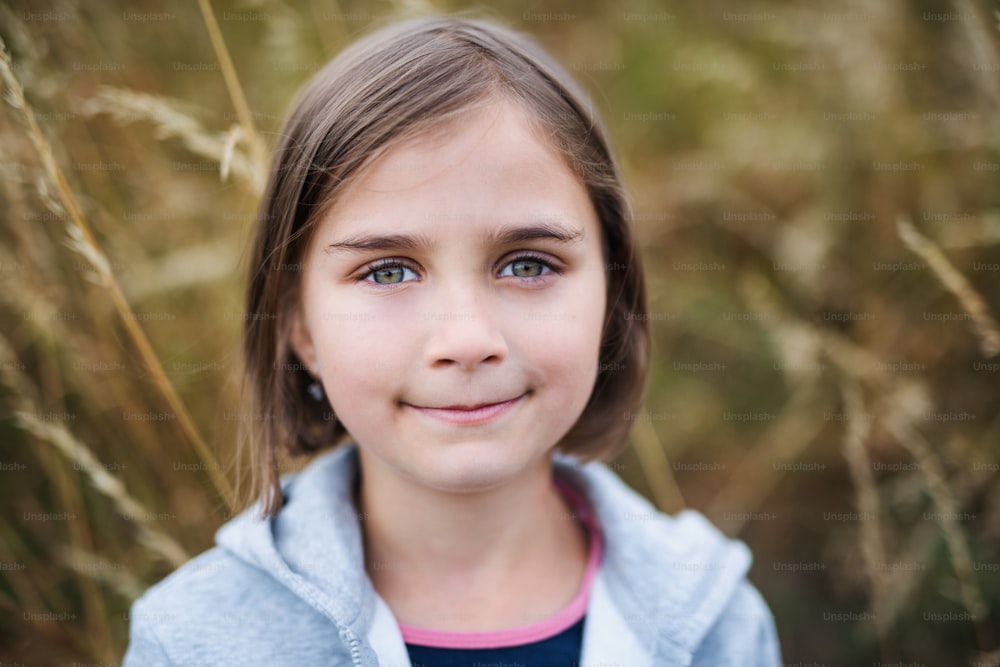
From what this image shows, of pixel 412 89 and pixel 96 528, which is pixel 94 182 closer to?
pixel 96 528

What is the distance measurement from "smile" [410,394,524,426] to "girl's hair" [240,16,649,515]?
443mm

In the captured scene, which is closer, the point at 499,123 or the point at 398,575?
the point at 499,123

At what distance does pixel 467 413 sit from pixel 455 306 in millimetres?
196

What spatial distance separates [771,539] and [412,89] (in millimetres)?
2089

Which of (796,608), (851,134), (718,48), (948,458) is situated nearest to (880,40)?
(851,134)

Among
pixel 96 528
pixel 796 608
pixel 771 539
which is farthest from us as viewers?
pixel 771 539

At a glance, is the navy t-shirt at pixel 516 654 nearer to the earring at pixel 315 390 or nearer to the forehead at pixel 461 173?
the earring at pixel 315 390

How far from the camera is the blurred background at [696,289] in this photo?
2.00 meters

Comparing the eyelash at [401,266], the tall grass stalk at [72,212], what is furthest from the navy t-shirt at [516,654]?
the eyelash at [401,266]

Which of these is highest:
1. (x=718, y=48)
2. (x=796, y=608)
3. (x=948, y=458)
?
(x=718, y=48)

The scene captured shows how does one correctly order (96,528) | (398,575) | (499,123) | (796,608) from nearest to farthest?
(499,123), (398,575), (96,528), (796,608)

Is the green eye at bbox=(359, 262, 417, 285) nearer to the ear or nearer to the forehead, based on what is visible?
the forehead

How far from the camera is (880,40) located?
2.57 m

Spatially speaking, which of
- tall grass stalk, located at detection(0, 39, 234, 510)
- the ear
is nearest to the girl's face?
the ear
